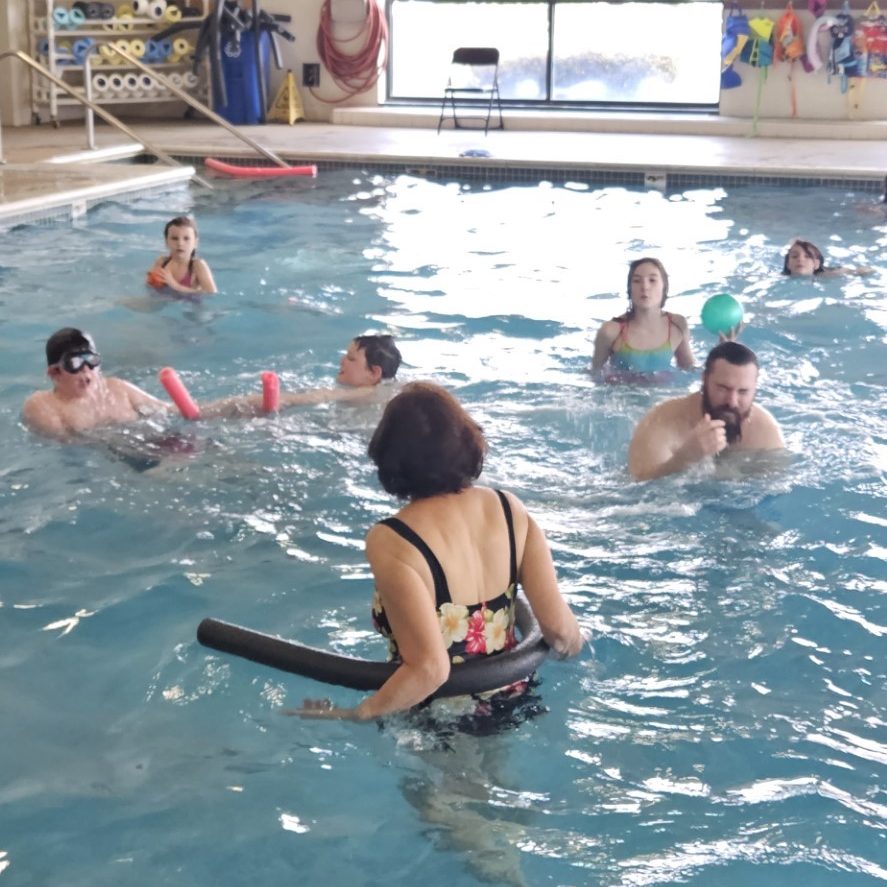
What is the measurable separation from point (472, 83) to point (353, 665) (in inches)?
577

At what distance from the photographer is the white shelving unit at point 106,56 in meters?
14.9

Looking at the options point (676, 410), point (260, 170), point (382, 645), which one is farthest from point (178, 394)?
point (260, 170)

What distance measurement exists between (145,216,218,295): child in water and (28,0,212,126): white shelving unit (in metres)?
7.39

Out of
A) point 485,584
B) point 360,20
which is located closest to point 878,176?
point 360,20

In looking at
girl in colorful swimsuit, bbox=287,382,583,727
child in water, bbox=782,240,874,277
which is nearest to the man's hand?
girl in colorful swimsuit, bbox=287,382,583,727

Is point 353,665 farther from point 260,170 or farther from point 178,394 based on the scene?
point 260,170

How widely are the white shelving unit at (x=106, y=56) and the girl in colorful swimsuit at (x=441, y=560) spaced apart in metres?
13.3

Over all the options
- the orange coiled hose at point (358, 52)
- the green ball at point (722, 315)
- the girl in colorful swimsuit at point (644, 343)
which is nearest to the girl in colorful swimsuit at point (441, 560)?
the green ball at point (722, 315)

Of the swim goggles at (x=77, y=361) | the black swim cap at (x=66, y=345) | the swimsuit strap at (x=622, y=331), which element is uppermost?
the black swim cap at (x=66, y=345)

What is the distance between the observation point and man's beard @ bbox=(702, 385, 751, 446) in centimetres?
483

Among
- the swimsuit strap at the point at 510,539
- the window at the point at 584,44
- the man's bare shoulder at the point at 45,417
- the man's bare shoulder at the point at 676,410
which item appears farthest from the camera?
the window at the point at 584,44

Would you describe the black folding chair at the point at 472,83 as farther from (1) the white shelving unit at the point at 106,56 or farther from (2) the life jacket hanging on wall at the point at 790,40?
(2) the life jacket hanging on wall at the point at 790,40

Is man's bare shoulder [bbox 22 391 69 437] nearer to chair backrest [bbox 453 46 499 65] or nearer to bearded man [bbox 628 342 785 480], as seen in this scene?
bearded man [bbox 628 342 785 480]

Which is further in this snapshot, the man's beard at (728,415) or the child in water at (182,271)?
the child in water at (182,271)
